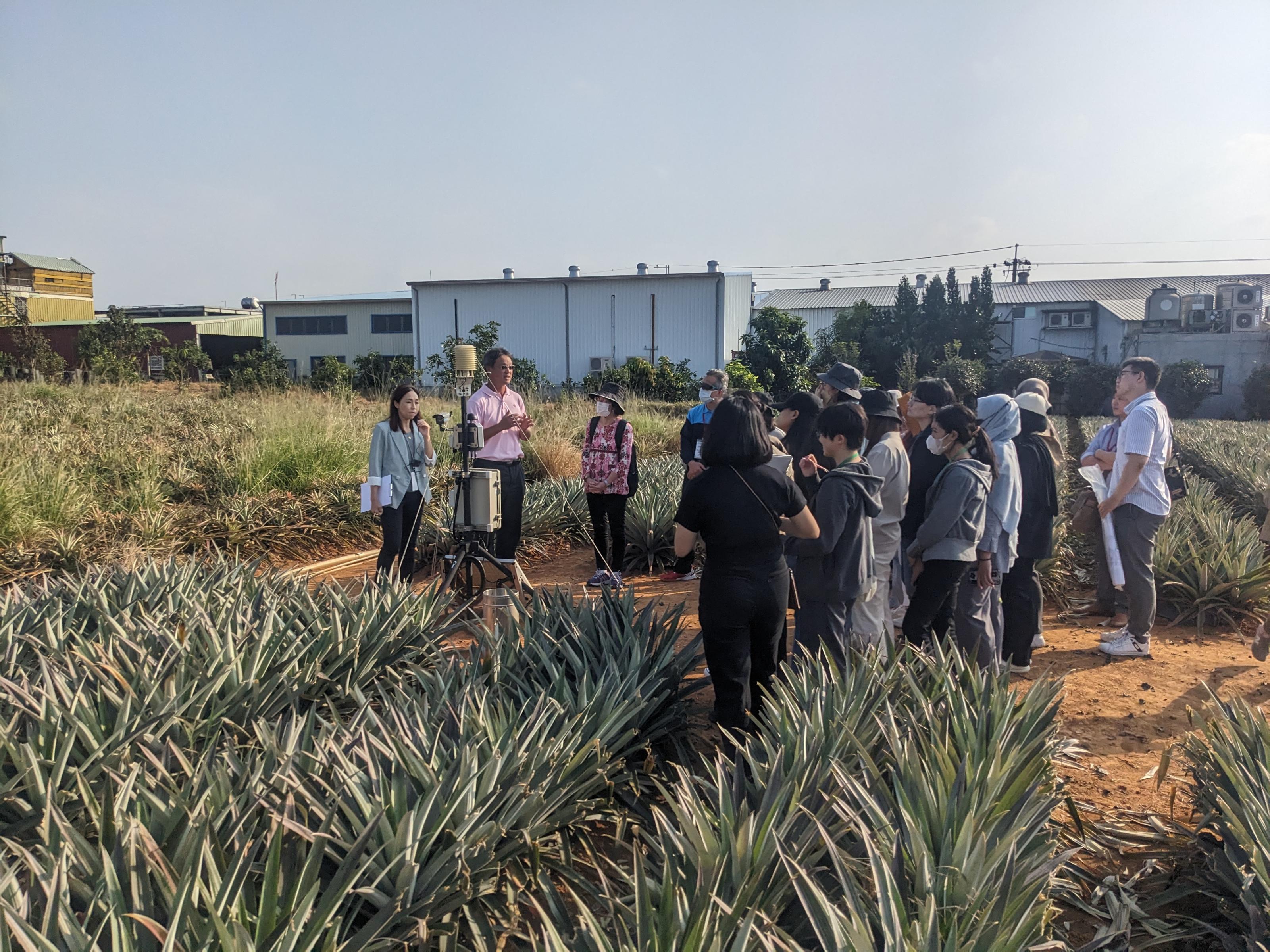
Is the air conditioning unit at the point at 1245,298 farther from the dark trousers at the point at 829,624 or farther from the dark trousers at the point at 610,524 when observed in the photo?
the dark trousers at the point at 829,624

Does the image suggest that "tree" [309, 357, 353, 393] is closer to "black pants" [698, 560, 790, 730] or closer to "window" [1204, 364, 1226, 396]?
"black pants" [698, 560, 790, 730]

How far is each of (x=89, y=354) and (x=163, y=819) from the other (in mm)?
33115

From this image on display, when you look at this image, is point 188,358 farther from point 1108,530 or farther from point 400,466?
point 1108,530

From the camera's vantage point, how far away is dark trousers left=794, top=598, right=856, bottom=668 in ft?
12.8

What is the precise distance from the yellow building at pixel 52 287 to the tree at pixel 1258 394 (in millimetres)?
55937

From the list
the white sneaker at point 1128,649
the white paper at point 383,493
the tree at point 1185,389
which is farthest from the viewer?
the tree at point 1185,389

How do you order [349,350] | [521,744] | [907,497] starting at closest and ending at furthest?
[521,744]
[907,497]
[349,350]

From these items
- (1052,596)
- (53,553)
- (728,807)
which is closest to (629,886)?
(728,807)

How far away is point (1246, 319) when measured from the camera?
35344 millimetres

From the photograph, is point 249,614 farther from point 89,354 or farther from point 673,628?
point 89,354

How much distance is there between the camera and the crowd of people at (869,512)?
352 cm

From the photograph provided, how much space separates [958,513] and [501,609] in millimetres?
2368

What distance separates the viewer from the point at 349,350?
43.6 metres

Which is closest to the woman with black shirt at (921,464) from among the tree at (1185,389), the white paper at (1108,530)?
the white paper at (1108,530)
